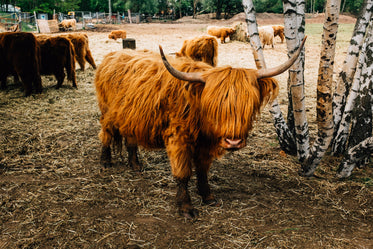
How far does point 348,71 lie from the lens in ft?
11.1

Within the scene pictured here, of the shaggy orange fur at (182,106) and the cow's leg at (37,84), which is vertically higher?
the shaggy orange fur at (182,106)

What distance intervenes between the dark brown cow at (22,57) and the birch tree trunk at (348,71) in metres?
6.41

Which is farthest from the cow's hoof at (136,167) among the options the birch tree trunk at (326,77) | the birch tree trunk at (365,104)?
the birch tree trunk at (365,104)

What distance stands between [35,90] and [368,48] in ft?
23.0

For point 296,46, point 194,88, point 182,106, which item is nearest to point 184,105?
point 182,106

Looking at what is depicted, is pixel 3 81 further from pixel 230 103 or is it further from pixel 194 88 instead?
pixel 230 103

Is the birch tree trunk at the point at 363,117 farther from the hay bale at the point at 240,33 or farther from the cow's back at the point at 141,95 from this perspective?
the hay bale at the point at 240,33

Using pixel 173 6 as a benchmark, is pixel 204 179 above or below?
below

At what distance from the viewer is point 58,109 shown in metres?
5.91

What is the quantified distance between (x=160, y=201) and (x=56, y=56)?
6.06 m

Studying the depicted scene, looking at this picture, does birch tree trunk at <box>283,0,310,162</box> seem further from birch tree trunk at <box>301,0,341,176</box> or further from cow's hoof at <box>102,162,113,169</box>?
cow's hoof at <box>102,162,113,169</box>

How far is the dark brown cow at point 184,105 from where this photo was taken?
2.07 m

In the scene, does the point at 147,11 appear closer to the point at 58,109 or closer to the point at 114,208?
the point at 58,109

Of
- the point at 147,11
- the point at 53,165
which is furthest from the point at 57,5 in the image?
the point at 53,165
